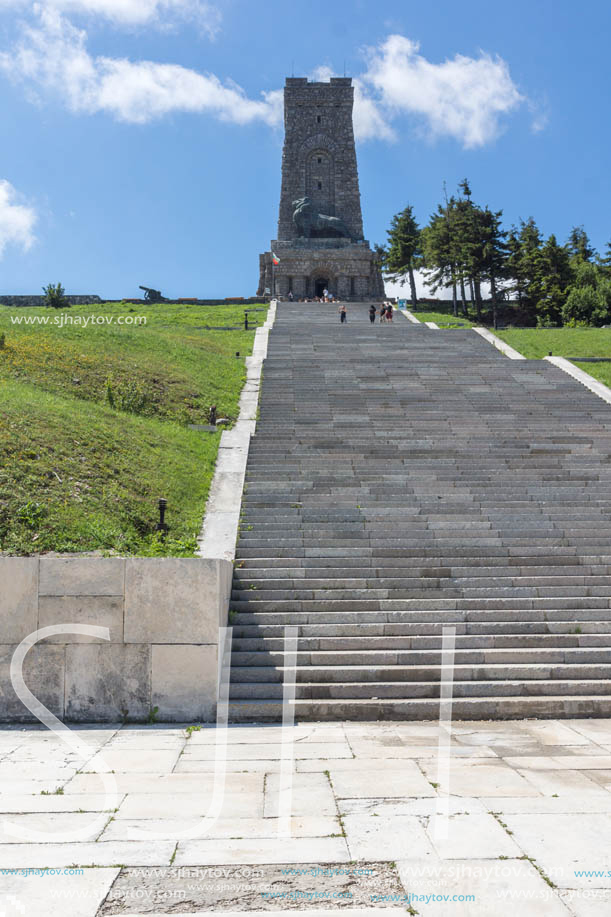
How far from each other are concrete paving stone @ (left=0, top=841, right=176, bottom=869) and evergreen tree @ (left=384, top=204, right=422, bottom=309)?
48.7 m

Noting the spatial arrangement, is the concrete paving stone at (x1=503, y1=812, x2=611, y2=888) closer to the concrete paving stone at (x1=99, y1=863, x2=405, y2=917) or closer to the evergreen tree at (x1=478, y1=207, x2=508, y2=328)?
the concrete paving stone at (x1=99, y1=863, x2=405, y2=917)

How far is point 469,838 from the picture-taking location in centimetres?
481

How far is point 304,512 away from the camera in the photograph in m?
13.2

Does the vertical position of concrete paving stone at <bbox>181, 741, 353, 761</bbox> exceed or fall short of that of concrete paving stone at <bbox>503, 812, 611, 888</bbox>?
it falls short

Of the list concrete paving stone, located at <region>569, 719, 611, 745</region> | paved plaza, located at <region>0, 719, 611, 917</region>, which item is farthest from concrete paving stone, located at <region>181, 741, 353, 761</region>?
concrete paving stone, located at <region>569, 719, 611, 745</region>

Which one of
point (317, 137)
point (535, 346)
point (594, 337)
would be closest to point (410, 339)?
point (535, 346)

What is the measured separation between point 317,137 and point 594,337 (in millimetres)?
32165

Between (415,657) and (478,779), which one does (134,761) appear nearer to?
(478,779)

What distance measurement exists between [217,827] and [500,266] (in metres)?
45.0

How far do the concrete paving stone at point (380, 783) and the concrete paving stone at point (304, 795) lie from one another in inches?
3.7

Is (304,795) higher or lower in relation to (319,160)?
lower

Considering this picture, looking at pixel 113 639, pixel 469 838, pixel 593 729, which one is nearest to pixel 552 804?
pixel 469 838

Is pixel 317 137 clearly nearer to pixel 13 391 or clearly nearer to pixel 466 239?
pixel 466 239

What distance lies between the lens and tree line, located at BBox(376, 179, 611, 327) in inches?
1791
